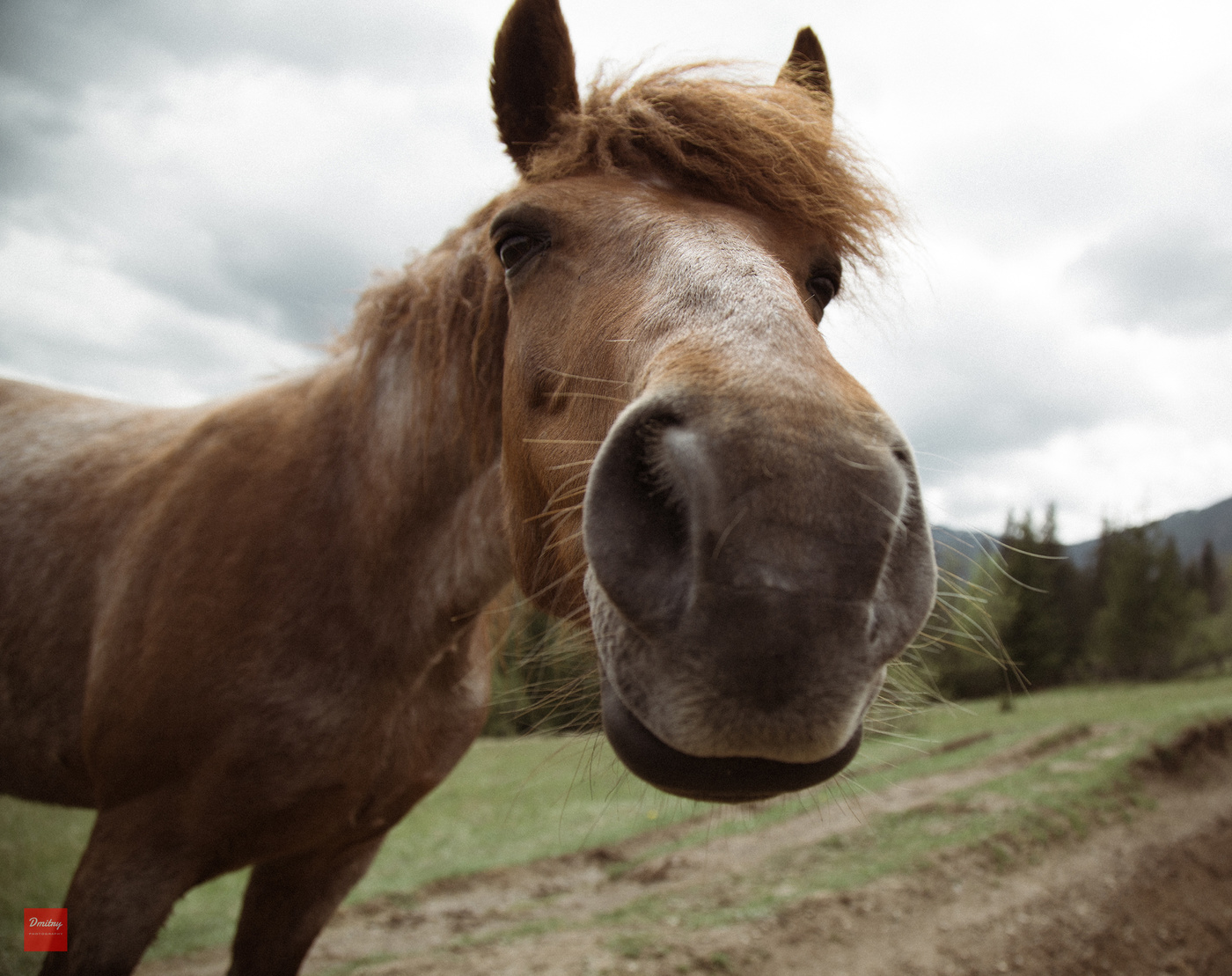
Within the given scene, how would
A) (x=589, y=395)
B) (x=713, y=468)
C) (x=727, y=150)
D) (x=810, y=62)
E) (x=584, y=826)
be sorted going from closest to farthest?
(x=713, y=468) < (x=589, y=395) < (x=727, y=150) < (x=810, y=62) < (x=584, y=826)

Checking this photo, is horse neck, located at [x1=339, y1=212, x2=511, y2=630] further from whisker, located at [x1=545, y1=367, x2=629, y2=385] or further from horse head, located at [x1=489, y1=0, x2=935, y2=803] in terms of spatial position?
whisker, located at [x1=545, y1=367, x2=629, y2=385]

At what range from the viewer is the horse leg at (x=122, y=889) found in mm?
2102

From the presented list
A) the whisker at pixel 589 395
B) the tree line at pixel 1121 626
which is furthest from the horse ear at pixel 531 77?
the tree line at pixel 1121 626

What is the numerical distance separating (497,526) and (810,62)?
2159 mm

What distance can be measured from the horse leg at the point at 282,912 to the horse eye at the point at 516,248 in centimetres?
244

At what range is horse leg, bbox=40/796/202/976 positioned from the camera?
82.7 inches

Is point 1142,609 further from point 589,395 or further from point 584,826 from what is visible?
point 589,395

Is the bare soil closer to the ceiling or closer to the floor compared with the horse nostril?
closer to the floor

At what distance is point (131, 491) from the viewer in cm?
275

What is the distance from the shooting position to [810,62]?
2561 mm

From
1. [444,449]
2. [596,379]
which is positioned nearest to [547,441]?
[596,379]

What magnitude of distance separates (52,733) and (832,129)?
3594 millimetres

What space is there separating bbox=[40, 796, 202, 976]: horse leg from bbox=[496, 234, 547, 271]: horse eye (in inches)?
83.6
